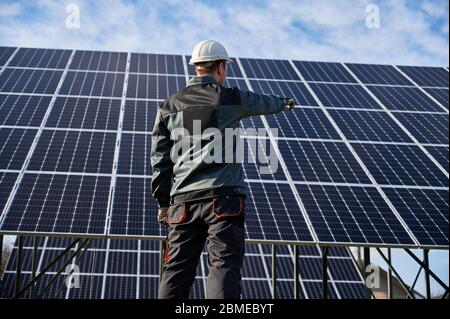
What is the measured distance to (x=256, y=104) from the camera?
5.28m

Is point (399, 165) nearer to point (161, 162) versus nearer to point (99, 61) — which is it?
point (99, 61)

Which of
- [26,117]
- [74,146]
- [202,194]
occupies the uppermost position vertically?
[26,117]

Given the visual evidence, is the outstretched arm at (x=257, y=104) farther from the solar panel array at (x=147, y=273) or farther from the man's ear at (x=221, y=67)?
the solar panel array at (x=147, y=273)

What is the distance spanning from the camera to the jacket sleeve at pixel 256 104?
17.2ft

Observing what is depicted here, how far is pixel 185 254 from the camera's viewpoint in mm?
4984

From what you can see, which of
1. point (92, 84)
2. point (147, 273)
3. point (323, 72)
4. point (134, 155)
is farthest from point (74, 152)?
point (147, 273)

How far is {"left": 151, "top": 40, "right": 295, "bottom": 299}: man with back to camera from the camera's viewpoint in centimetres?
485

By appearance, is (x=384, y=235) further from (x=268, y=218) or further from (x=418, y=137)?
(x=418, y=137)

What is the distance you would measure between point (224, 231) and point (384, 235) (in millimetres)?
5899

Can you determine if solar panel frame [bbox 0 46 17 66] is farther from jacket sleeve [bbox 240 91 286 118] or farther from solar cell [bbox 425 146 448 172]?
jacket sleeve [bbox 240 91 286 118]

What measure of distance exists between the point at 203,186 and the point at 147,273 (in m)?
14.2

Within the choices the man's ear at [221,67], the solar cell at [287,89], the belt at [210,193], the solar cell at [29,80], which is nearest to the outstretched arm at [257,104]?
the man's ear at [221,67]

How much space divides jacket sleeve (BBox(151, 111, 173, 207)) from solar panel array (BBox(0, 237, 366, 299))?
12974 millimetres

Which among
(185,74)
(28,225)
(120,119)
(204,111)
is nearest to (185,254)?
(204,111)
